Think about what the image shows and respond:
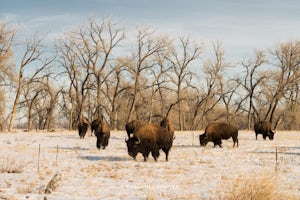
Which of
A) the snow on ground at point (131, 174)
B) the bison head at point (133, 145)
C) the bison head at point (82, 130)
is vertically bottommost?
the snow on ground at point (131, 174)

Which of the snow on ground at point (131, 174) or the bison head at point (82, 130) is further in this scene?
the bison head at point (82, 130)

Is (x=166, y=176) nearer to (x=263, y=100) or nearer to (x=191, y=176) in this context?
(x=191, y=176)

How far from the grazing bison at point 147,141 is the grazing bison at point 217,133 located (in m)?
7.15

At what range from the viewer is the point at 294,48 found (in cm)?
5853

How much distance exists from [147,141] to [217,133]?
864 centimetres

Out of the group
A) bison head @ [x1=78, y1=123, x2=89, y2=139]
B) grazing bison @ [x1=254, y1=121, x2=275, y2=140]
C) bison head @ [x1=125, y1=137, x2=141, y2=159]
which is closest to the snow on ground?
bison head @ [x1=125, y1=137, x2=141, y2=159]

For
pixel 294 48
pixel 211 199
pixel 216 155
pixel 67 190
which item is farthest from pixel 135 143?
pixel 294 48

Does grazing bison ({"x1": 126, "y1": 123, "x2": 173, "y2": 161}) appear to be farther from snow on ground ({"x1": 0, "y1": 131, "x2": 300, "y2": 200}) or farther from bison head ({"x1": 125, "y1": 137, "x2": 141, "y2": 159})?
snow on ground ({"x1": 0, "y1": 131, "x2": 300, "y2": 200})

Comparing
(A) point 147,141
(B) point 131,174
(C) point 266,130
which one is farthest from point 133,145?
(C) point 266,130

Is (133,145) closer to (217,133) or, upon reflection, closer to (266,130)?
(217,133)

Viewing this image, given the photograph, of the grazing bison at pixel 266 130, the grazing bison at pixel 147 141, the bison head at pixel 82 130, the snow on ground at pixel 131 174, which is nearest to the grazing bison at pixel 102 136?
the snow on ground at pixel 131 174

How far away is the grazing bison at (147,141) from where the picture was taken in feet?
53.6

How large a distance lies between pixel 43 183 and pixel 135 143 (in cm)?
566

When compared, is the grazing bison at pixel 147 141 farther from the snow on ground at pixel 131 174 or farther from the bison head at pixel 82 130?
the bison head at pixel 82 130
